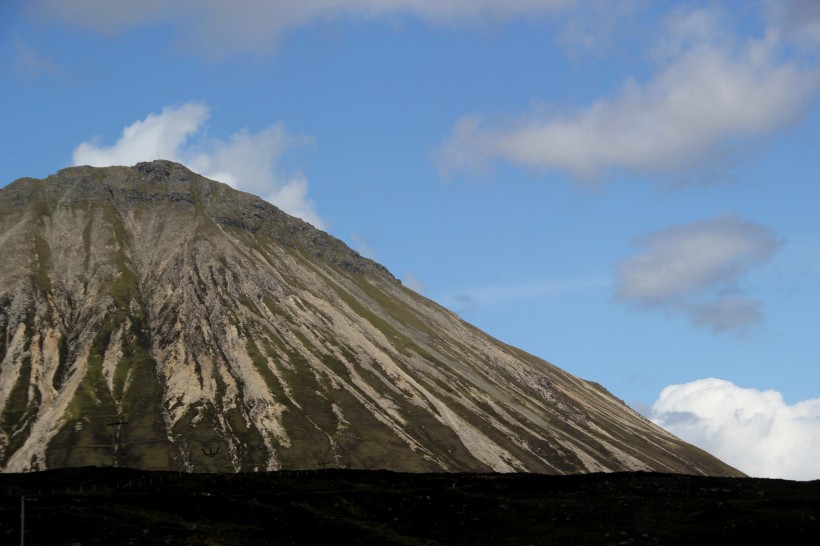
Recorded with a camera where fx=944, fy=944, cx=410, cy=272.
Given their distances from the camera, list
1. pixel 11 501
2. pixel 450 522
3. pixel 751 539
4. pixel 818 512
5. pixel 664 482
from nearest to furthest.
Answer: pixel 751 539
pixel 818 512
pixel 450 522
pixel 11 501
pixel 664 482

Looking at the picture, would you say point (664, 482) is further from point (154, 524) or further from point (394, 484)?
point (154, 524)

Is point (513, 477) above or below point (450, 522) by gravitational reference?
above

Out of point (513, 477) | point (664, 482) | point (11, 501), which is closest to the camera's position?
point (11, 501)

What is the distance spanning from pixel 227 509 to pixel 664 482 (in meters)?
43.7

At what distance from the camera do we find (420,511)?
84.1 m

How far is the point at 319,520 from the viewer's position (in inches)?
3162

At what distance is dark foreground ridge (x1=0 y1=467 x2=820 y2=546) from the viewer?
71.7 meters

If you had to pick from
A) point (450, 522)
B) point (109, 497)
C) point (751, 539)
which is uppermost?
point (109, 497)

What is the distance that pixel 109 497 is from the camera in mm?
87062

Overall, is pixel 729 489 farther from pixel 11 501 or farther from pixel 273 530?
pixel 11 501

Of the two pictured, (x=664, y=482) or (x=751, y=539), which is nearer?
(x=751, y=539)

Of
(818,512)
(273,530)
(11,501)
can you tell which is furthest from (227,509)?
(818,512)

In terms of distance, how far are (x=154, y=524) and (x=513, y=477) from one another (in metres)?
46.5

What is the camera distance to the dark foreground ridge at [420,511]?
235ft
